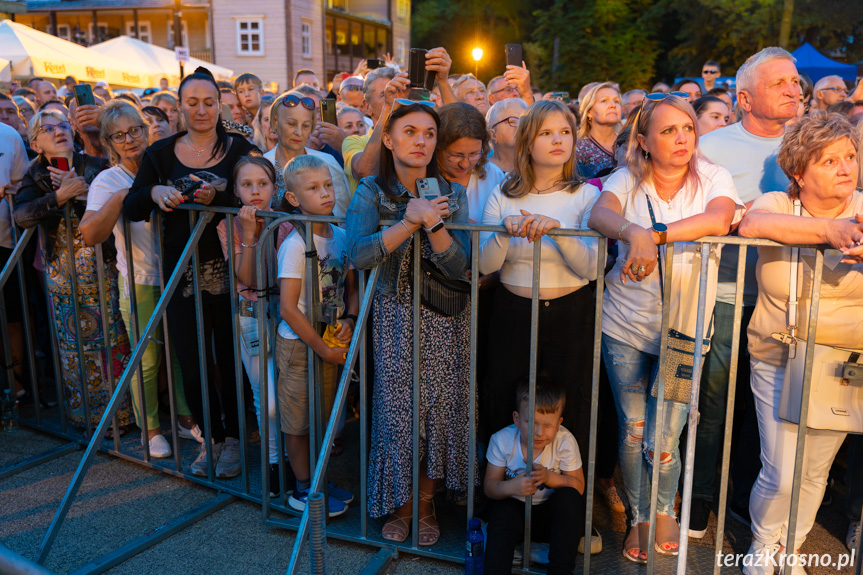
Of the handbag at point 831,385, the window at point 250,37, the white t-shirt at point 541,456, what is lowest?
the white t-shirt at point 541,456

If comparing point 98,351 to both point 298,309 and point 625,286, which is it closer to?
point 298,309

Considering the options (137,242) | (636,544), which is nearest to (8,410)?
(137,242)

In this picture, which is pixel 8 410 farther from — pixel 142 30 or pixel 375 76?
pixel 142 30

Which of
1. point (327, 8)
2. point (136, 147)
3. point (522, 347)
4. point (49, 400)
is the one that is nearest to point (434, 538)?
point (522, 347)

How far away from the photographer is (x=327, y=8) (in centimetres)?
3553

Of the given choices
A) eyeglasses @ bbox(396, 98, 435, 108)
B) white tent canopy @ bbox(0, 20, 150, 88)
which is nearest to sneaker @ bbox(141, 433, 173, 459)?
eyeglasses @ bbox(396, 98, 435, 108)

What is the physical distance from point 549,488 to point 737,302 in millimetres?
1181

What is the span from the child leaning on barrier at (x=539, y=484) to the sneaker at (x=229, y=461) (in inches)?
66.1

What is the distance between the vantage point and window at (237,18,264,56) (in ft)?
104

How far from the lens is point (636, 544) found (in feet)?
10.4

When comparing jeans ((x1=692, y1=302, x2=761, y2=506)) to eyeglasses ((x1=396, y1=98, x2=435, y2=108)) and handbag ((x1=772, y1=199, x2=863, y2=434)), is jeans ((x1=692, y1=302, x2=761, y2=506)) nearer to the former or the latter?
handbag ((x1=772, y1=199, x2=863, y2=434))

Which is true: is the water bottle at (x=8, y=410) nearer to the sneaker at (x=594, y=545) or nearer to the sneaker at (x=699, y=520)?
the sneaker at (x=594, y=545)

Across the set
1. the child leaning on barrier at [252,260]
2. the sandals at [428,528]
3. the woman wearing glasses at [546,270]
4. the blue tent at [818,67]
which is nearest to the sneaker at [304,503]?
the child leaning on barrier at [252,260]

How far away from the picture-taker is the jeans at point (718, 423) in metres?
3.31
